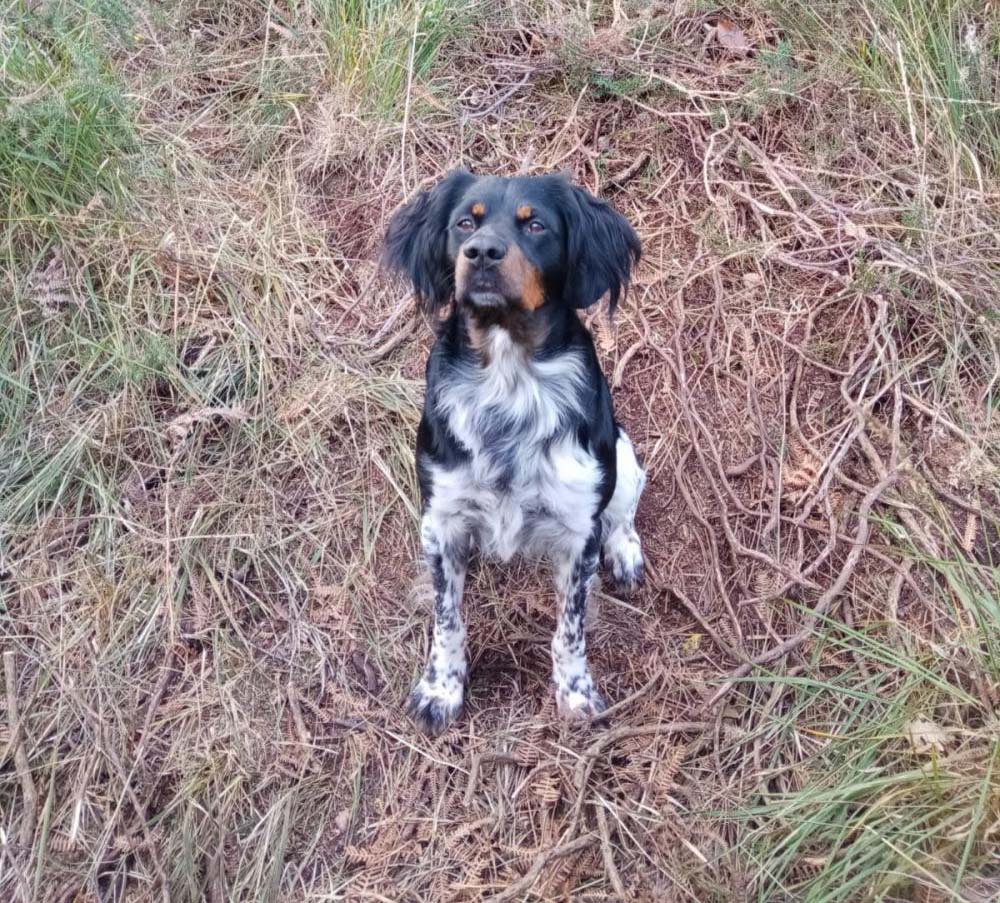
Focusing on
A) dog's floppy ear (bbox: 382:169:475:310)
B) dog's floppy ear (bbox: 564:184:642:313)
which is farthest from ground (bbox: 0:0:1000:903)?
dog's floppy ear (bbox: 564:184:642:313)

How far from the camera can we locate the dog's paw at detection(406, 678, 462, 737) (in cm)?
279

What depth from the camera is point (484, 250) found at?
7.45 ft

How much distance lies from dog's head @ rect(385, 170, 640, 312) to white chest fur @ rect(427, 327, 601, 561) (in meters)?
0.18

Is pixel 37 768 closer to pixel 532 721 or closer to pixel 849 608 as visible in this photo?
pixel 532 721

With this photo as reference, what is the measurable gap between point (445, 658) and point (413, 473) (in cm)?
69

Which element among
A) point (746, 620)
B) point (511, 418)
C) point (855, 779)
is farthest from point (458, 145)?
point (855, 779)

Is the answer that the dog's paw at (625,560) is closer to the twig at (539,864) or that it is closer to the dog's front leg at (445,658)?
the dog's front leg at (445,658)

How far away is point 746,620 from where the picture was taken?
9.57ft

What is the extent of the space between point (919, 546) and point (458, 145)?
2.43 meters

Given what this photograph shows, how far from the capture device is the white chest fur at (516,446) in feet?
8.26

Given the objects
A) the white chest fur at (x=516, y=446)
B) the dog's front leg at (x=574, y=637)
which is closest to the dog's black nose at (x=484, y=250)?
the white chest fur at (x=516, y=446)

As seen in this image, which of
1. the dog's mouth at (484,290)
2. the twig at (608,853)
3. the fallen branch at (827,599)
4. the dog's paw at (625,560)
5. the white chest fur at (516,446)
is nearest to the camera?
the dog's mouth at (484,290)

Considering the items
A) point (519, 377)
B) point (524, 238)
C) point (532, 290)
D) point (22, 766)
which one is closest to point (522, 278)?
point (532, 290)

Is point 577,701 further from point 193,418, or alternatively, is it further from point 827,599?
point 193,418
